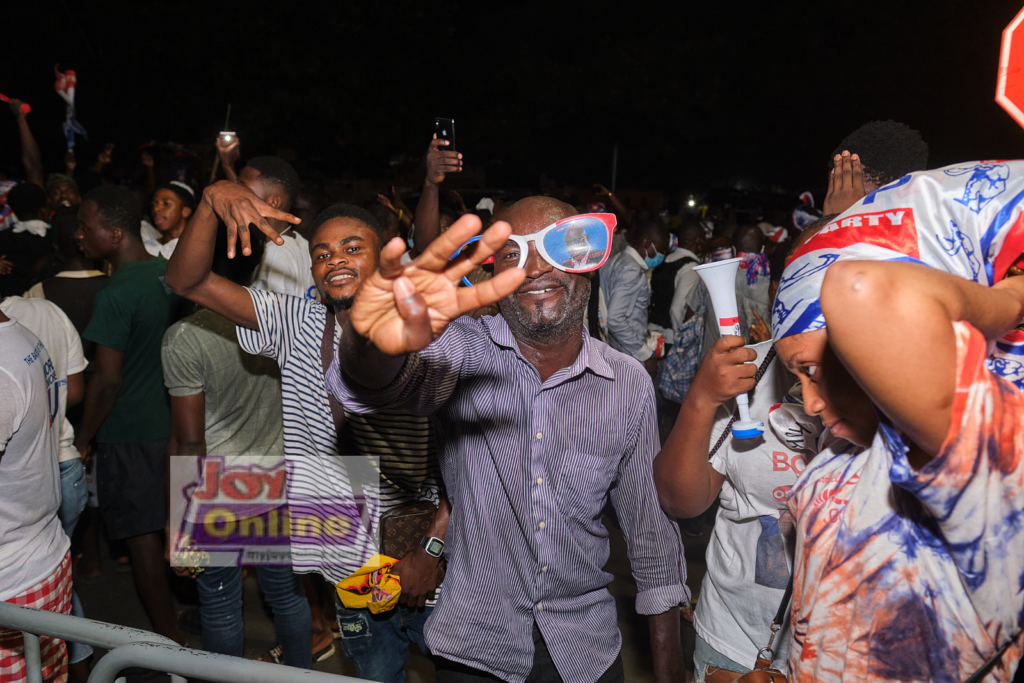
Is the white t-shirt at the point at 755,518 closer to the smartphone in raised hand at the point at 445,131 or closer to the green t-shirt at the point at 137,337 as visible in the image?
the smartphone in raised hand at the point at 445,131

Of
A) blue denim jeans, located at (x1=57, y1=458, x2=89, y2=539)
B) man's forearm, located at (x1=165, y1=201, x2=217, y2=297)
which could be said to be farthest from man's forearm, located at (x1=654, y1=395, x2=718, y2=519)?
blue denim jeans, located at (x1=57, y1=458, x2=89, y2=539)

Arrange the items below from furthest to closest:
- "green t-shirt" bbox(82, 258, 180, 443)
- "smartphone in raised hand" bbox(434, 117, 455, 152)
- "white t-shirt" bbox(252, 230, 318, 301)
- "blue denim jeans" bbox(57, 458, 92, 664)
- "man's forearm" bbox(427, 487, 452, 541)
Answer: "smartphone in raised hand" bbox(434, 117, 455, 152)
"white t-shirt" bbox(252, 230, 318, 301)
"green t-shirt" bbox(82, 258, 180, 443)
"blue denim jeans" bbox(57, 458, 92, 664)
"man's forearm" bbox(427, 487, 452, 541)

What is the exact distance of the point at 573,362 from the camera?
7.48 feet

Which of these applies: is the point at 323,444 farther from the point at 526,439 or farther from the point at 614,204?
the point at 614,204

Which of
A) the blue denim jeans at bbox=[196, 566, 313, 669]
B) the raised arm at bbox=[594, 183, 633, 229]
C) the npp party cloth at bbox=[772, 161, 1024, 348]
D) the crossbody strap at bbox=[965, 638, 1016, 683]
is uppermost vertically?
the raised arm at bbox=[594, 183, 633, 229]

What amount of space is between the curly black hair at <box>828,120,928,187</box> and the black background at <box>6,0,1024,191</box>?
51.6ft

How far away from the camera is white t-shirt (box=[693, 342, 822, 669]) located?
2209 millimetres

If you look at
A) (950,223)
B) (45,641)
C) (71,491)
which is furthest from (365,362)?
(71,491)

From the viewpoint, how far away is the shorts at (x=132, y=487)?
3.93 meters

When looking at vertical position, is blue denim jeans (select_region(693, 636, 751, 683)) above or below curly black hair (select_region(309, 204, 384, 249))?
below

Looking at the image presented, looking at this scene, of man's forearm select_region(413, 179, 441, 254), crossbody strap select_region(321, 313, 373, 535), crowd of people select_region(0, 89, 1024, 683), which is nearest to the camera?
crowd of people select_region(0, 89, 1024, 683)

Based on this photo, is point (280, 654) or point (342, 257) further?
point (280, 654)

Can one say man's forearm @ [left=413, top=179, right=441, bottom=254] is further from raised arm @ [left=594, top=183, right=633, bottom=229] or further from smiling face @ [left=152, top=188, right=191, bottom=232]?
raised arm @ [left=594, top=183, right=633, bottom=229]

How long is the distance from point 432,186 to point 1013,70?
126 inches
